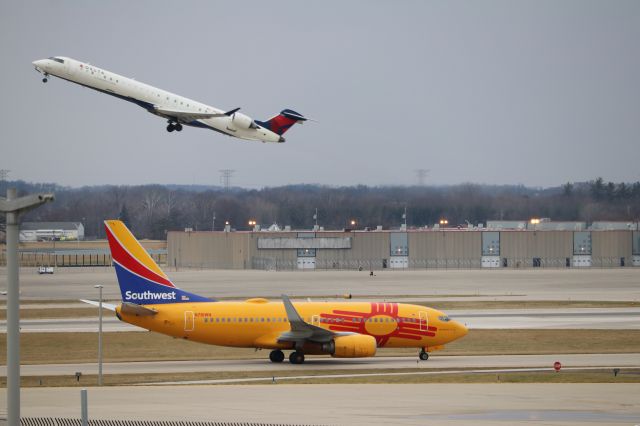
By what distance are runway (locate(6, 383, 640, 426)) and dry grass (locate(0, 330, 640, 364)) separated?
14.4 meters

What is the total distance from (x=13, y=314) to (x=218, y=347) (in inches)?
1591

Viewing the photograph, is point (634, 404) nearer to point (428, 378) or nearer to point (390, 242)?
point (428, 378)

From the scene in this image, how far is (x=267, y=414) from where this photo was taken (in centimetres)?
3494

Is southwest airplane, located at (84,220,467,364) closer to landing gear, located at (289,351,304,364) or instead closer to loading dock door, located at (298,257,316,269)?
landing gear, located at (289,351,304,364)

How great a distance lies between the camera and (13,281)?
73.1 ft

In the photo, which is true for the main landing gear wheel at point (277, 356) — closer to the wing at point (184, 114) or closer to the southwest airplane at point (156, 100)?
the southwest airplane at point (156, 100)

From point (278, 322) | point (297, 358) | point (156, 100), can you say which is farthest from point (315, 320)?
point (156, 100)

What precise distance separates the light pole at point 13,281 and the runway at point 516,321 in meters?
47.0

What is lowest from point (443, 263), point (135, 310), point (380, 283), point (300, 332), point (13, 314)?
point (300, 332)

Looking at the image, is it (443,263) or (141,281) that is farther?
(443,263)

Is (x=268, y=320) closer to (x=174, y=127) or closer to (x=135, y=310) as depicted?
(x=135, y=310)

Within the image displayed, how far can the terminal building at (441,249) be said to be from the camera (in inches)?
6240

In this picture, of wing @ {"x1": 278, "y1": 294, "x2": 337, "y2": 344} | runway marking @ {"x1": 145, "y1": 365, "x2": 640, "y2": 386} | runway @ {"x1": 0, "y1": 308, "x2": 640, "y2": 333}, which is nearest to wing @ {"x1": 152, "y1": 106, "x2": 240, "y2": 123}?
runway @ {"x1": 0, "y1": 308, "x2": 640, "y2": 333}

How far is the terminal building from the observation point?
15850 centimetres
